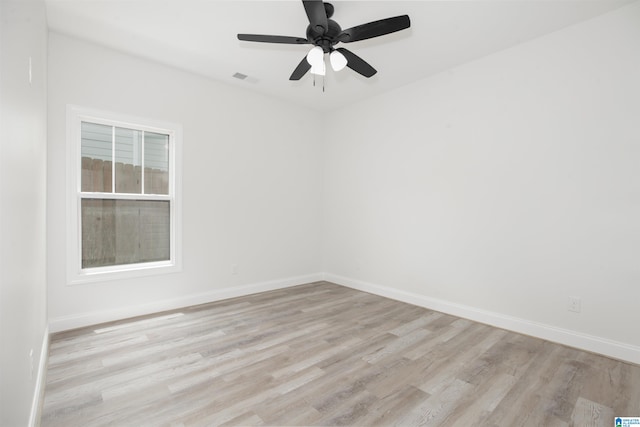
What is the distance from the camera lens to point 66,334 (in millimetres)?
2924

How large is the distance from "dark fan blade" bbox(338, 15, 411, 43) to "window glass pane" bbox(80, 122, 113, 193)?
2.70 m

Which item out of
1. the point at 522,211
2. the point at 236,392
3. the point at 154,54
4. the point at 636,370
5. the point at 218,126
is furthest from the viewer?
the point at 218,126

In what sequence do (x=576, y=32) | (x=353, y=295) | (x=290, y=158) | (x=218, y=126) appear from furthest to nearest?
(x=290, y=158) → (x=353, y=295) → (x=218, y=126) → (x=576, y=32)

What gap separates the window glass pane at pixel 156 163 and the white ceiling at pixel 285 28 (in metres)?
0.89

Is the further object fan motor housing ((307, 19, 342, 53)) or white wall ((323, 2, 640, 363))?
white wall ((323, 2, 640, 363))

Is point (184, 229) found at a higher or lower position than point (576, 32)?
lower

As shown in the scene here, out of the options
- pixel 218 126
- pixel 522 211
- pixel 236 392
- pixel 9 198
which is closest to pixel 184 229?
pixel 218 126

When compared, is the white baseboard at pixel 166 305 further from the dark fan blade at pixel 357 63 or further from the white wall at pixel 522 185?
the dark fan blade at pixel 357 63

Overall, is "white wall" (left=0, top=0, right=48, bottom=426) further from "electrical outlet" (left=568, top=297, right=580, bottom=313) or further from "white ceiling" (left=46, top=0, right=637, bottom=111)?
"electrical outlet" (left=568, top=297, right=580, bottom=313)

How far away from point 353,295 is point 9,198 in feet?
12.6

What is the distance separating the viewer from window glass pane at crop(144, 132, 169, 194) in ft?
11.8

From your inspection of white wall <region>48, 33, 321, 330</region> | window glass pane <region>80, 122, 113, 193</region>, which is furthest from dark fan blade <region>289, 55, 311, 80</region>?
window glass pane <region>80, 122, 113, 193</region>

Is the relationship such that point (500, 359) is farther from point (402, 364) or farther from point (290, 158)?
point (290, 158)

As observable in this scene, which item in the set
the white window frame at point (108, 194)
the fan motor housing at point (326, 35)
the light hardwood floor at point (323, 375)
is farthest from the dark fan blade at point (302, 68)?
the light hardwood floor at point (323, 375)
